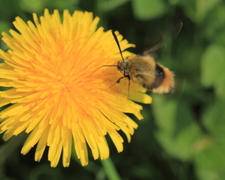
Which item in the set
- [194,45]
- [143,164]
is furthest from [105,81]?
Result: [194,45]

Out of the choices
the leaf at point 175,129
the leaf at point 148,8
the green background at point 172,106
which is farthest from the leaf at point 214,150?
the leaf at point 148,8

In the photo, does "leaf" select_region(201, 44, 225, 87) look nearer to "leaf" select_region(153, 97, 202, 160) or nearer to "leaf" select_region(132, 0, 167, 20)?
"leaf" select_region(153, 97, 202, 160)

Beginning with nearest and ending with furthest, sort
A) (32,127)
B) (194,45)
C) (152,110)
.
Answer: (32,127) → (152,110) → (194,45)

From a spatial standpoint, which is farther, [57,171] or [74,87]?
[57,171]

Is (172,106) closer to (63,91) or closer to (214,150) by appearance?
(214,150)

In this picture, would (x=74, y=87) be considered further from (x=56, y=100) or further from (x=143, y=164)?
(x=143, y=164)

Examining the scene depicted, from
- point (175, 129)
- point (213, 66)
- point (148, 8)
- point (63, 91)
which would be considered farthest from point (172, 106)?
point (63, 91)

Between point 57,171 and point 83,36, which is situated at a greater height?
point 83,36
